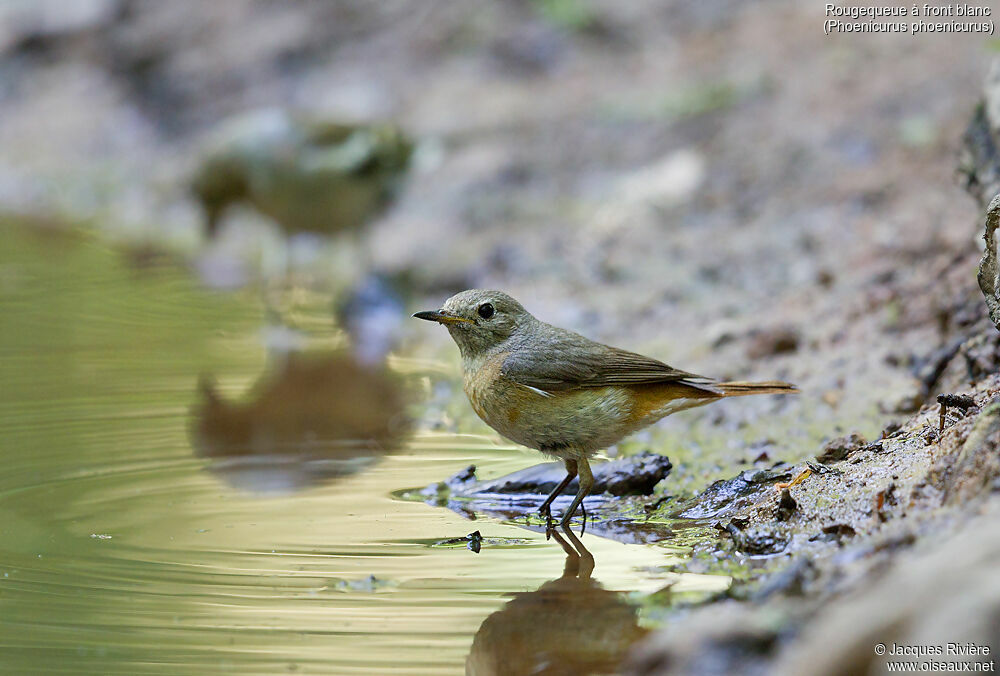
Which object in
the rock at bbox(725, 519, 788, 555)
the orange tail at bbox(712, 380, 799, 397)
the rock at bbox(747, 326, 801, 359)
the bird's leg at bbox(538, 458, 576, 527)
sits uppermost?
the rock at bbox(747, 326, 801, 359)

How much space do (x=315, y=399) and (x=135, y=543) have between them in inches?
98.7

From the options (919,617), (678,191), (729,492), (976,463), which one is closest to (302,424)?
(729,492)

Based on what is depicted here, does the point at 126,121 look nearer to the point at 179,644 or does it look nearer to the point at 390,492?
the point at 390,492

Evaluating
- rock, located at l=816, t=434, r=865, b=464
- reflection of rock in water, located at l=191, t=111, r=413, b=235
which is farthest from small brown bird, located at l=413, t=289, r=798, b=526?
reflection of rock in water, located at l=191, t=111, r=413, b=235

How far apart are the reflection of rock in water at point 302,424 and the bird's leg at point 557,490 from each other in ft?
3.07

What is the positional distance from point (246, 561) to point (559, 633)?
3.85ft

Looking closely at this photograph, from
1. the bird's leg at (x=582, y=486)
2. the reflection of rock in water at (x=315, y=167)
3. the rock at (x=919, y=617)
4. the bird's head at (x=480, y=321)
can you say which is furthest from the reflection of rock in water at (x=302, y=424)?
the rock at (x=919, y=617)

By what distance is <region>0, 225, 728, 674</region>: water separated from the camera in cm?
299

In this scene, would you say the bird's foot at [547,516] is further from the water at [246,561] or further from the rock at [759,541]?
the rock at [759,541]

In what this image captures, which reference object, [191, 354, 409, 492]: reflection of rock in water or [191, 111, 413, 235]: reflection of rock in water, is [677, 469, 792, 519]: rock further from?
[191, 111, 413, 235]: reflection of rock in water

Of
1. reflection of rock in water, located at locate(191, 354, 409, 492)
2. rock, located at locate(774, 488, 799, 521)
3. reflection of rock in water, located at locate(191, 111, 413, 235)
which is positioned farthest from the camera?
reflection of rock in water, located at locate(191, 111, 413, 235)

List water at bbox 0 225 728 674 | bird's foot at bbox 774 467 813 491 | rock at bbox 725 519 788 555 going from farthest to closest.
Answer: bird's foot at bbox 774 467 813 491 < rock at bbox 725 519 788 555 < water at bbox 0 225 728 674

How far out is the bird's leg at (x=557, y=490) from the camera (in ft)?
14.3

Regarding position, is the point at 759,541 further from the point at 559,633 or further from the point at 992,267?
the point at 992,267
